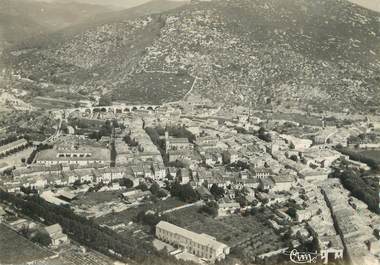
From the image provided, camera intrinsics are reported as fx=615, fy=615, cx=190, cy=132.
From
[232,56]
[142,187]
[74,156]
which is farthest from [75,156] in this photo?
[232,56]

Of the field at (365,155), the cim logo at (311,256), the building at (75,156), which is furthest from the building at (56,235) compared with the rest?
the field at (365,155)

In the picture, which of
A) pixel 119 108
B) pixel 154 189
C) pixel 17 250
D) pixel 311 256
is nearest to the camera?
pixel 311 256

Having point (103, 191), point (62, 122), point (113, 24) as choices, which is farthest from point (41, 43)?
point (103, 191)

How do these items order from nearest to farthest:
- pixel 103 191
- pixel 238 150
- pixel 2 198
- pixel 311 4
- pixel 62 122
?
pixel 2 198 → pixel 103 191 → pixel 238 150 → pixel 62 122 → pixel 311 4

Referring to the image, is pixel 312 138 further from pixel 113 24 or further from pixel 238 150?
pixel 113 24

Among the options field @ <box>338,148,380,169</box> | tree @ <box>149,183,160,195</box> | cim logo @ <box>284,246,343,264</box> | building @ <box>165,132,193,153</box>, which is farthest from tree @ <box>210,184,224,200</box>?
field @ <box>338,148,380,169</box>

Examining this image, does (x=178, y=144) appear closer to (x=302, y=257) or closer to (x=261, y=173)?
(x=261, y=173)
